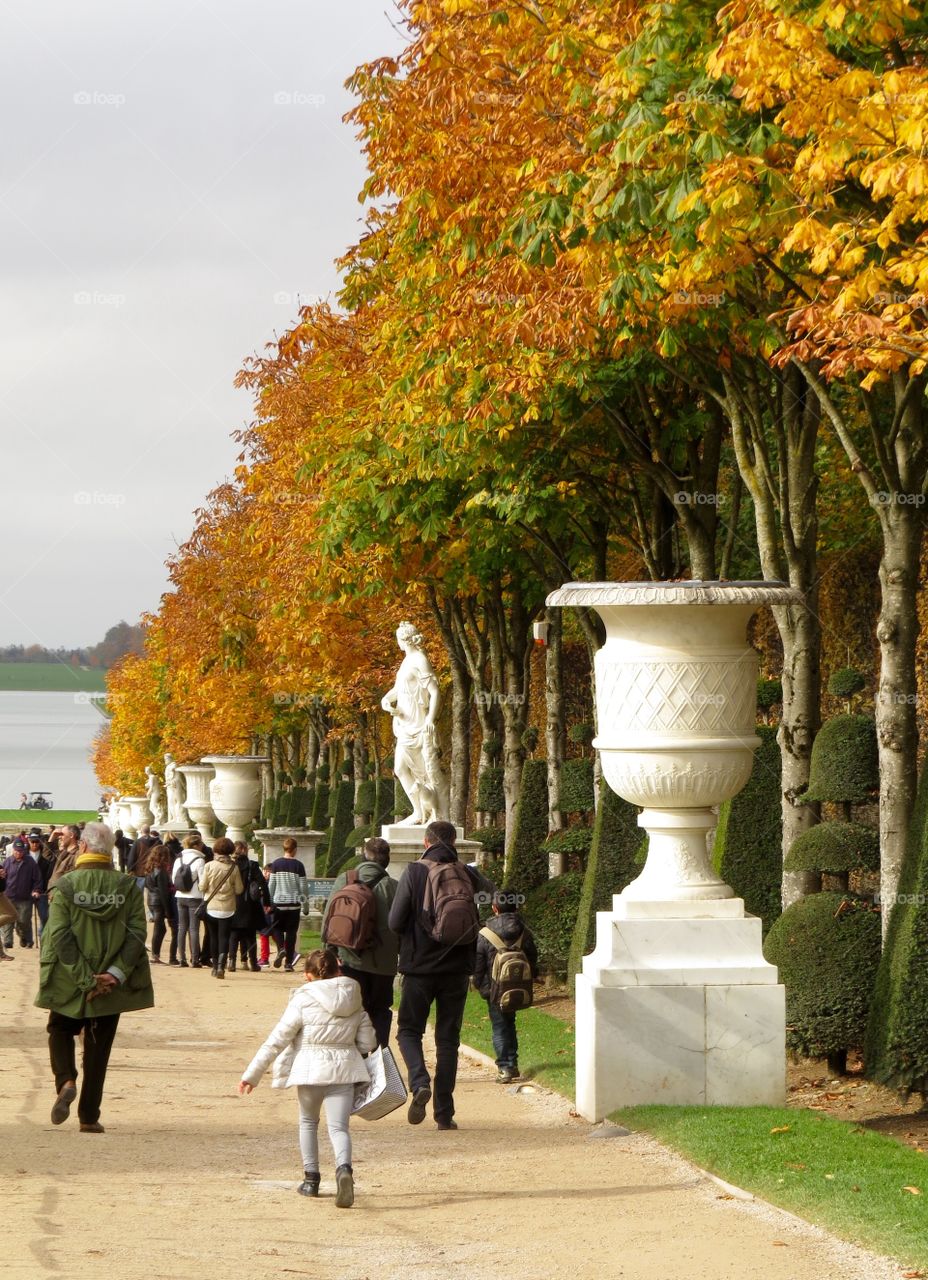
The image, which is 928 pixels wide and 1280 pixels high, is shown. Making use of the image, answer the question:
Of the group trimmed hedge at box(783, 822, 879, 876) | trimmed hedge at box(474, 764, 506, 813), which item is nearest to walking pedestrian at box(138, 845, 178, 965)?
trimmed hedge at box(474, 764, 506, 813)

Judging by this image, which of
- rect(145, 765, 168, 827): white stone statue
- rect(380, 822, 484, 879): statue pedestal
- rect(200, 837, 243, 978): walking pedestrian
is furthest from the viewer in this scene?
rect(145, 765, 168, 827): white stone statue

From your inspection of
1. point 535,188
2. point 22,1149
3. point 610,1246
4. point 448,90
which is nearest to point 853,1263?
point 610,1246

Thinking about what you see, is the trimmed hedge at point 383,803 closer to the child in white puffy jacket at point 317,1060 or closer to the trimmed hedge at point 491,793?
the trimmed hedge at point 491,793

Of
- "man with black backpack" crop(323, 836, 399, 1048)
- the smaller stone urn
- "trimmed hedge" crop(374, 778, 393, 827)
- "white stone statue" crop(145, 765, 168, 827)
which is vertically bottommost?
the smaller stone urn

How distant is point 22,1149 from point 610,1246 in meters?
3.81

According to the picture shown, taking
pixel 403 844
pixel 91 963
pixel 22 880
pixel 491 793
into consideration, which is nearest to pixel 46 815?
pixel 491 793

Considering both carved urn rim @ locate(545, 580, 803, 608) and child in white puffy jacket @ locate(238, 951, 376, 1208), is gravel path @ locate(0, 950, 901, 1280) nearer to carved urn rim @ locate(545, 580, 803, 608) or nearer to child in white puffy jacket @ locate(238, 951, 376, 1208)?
child in white puffy jacket @ locate(238, 951, 376, 1208)

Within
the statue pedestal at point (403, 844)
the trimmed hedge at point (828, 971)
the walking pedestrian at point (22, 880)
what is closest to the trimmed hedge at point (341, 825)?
the walking pedestrian at point (22, 880)

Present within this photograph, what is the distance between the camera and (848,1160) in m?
9.12

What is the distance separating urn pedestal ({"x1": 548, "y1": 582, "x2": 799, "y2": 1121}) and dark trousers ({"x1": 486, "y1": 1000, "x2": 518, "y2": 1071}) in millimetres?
1874

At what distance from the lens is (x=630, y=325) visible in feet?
45.6

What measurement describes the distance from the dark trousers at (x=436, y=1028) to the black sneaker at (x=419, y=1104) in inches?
1.4

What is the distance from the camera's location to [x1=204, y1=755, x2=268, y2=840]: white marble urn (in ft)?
151

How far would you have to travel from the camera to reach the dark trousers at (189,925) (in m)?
24.7
